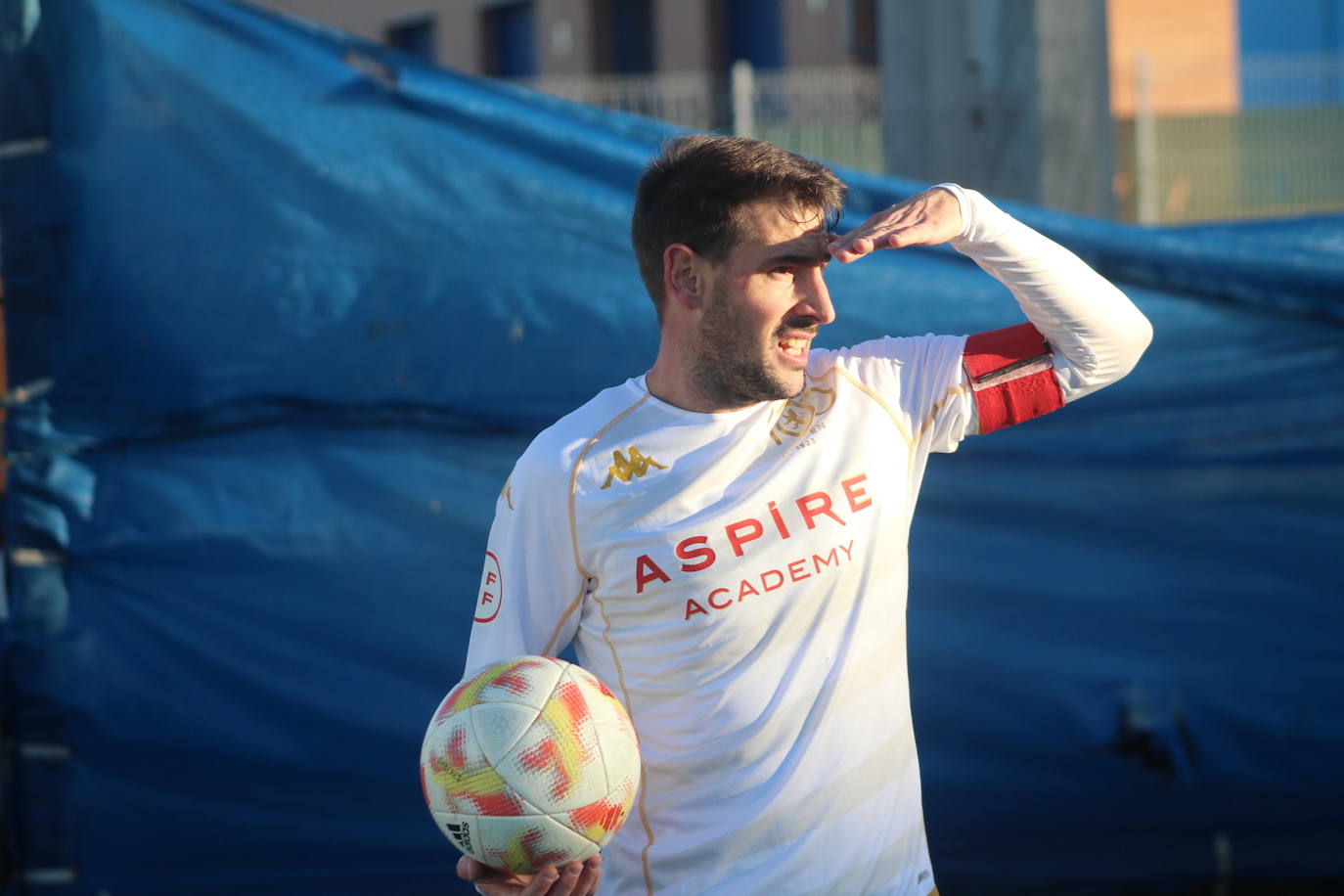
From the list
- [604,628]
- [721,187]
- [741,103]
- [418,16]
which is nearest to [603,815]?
[604,628]

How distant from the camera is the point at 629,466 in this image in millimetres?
2621

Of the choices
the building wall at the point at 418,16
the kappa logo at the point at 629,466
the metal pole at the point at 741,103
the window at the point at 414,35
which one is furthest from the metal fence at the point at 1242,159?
the window at the point at 414,35

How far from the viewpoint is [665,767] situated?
257cm

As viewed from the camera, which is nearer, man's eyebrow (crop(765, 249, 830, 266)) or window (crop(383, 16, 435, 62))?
man's eyebrow (crop(765, 249, 830, 266))

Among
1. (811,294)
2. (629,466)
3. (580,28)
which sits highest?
(580,28)

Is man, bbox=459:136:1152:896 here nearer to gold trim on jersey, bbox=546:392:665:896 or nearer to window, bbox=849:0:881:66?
gold trim on jersey, bbox=546:392:665:896

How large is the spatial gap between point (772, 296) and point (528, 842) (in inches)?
40.1

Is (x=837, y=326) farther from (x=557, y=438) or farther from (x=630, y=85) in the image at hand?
(x=630, y=85)

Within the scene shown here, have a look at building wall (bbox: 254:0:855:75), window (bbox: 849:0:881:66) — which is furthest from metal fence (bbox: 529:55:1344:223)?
building wall (bbox: 254:0:855:75)

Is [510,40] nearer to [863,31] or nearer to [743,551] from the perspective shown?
[863,31]

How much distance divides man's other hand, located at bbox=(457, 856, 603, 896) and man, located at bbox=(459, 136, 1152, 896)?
0.25 metres

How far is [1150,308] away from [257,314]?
258cm

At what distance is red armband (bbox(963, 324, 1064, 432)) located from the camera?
2.83 meters

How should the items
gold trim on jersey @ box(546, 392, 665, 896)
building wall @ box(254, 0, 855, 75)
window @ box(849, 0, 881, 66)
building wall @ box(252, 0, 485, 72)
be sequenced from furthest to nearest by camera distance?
1. building wall @ box(252, 0, 485, 72)
2. building wall @ box(254, 0, 855, 75)
3. window @ box(849, 0, 881, 66)
4. gold trim on jersey @ box(546, 392, 665, 896)
